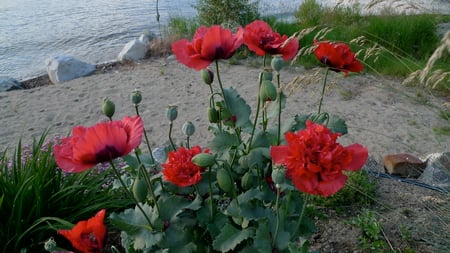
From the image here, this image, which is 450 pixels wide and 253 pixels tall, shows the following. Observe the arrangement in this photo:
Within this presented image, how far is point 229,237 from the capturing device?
3.74 feet

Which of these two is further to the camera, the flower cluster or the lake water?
the lake water

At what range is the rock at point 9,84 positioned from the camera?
473cm

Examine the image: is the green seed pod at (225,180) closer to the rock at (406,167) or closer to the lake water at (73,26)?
the rock at (406,167)

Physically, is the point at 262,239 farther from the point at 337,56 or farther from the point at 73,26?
the point at 73,26

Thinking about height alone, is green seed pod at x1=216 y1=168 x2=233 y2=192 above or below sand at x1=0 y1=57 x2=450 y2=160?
above

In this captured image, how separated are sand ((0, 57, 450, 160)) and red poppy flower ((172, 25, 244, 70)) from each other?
215cm

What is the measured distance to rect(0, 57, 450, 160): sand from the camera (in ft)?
11.2

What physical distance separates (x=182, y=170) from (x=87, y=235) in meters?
0.25

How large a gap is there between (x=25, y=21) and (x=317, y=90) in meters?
5.18

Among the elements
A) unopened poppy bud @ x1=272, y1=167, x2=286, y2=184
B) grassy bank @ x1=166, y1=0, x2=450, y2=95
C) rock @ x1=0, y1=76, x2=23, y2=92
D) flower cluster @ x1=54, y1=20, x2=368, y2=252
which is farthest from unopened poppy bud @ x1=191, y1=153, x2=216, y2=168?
rock @ x1=0, y1=76, x2=23, y2=92

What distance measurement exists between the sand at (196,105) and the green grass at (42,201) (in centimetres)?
142

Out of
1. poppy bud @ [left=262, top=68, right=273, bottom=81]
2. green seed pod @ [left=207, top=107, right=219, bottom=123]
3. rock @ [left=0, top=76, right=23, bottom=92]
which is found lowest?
rock @ [left=0, top=76, right=23, bottom=92]

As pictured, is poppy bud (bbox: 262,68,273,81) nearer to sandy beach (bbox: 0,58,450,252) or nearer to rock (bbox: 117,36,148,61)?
sandy beach (bbox: 0,58,450,252)

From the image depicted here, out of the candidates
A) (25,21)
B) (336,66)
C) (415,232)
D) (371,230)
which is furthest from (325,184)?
(25,21)
